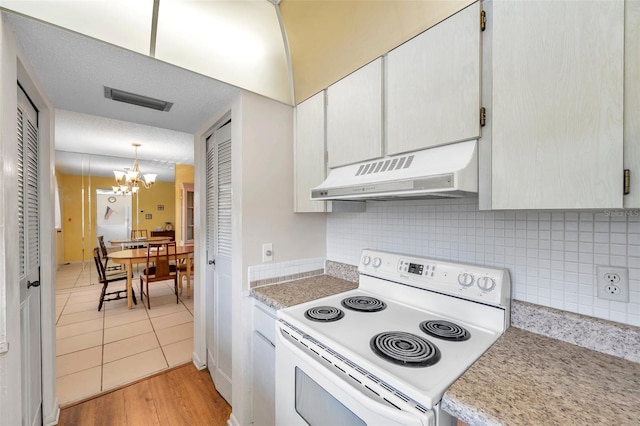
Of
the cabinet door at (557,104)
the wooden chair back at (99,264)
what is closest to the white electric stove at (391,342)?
the cabinet door at (557,104)

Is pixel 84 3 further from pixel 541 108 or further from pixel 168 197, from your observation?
pixel 168 197

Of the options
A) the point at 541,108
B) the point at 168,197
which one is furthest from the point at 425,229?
the point at 168,197

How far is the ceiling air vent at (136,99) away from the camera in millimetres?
1650

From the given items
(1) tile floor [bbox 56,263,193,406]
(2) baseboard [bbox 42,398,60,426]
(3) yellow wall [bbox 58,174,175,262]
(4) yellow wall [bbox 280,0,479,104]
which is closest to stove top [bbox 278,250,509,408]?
(4) yellow wall [bbox 280,0,479,104]

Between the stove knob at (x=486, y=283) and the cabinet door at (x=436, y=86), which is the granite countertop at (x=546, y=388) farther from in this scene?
the cabinet door at (x=436, y=86)

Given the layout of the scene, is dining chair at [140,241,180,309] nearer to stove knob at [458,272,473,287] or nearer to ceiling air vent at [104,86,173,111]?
ceiling air vent at [104,86,173,111]

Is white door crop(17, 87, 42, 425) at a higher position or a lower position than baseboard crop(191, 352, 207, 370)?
higher

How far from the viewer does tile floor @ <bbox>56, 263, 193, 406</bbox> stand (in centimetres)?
217

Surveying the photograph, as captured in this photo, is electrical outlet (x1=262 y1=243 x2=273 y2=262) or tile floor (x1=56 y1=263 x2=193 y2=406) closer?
electrical outlet (x1=262 y1=243 x2=273 y2=262)

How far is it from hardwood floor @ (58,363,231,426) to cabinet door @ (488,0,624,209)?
2.23 meters

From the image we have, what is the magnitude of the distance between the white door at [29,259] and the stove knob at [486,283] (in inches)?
83.6

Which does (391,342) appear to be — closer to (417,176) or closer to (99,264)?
(417,176)

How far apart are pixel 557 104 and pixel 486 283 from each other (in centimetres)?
72

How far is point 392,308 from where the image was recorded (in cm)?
138
